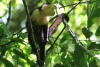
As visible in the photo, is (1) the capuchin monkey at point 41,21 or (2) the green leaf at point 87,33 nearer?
(2) the green leaf at point 87,33

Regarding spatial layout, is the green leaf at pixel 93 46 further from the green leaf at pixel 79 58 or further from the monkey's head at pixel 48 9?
the monkey's head at pixel 48 9

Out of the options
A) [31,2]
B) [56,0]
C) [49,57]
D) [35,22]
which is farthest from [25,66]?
[31,2]

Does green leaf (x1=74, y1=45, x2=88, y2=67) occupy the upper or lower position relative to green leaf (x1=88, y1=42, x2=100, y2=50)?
lower

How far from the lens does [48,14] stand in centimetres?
195

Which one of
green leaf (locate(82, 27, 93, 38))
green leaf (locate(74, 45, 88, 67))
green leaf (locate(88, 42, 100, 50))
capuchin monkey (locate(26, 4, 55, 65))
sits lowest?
green leaf (locate(74, 45, 88, 67))

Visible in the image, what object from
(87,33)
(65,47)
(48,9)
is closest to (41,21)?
(48,9)

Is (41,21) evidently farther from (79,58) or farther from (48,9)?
(79,58)

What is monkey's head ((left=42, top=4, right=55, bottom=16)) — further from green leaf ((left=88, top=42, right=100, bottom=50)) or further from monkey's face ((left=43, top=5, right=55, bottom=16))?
green leaf ((left=88, top=42, right=100, bottom=50))

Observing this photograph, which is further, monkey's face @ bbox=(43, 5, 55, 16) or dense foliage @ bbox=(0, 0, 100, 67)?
monkey's face @ bbox=(43, 5, 55, 16)

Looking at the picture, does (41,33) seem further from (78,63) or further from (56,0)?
(78,63)

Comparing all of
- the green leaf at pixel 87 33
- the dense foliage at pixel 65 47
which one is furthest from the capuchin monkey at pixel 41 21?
the green leaf at pixel 87 33

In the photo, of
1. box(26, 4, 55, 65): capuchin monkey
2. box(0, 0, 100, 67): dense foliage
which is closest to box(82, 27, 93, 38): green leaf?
box(0, 0, 100, 67): dense foliage

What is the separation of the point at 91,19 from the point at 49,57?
0.54 metres

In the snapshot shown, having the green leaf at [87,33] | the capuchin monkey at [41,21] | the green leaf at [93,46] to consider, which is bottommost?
the green leaf at [93,46]
